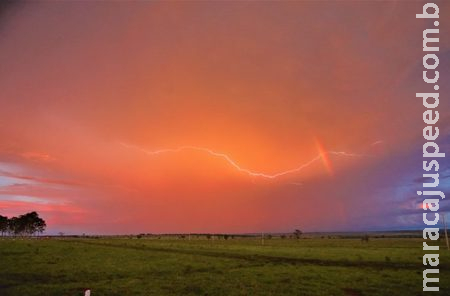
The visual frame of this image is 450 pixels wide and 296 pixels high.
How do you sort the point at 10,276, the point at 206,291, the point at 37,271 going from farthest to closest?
the point at 37,271, the point at 10,276, the point at 206,291

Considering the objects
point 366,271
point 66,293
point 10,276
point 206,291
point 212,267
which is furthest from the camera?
point 212,267

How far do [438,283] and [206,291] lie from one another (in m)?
20.4

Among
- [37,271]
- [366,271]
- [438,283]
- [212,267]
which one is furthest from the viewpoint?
[212,267]

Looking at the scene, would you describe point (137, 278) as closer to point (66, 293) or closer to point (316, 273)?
point (66, 293)

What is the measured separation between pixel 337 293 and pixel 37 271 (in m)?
30.1

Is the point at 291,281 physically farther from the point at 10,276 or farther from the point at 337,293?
the point at 10,276

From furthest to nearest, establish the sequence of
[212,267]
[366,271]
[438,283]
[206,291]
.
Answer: [212,267] → [366,271] → [438,283] → [206,291]

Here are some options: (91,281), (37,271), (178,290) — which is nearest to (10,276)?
(37,271)

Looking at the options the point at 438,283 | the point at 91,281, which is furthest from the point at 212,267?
the point at 438,283

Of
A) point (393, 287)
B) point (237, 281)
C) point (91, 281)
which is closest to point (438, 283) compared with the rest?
point (393, 287)

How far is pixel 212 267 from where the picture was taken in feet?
154

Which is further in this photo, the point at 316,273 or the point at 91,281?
the point at 316,273

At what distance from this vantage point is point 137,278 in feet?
121

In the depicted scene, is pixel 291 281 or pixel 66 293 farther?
pixel 291 281
